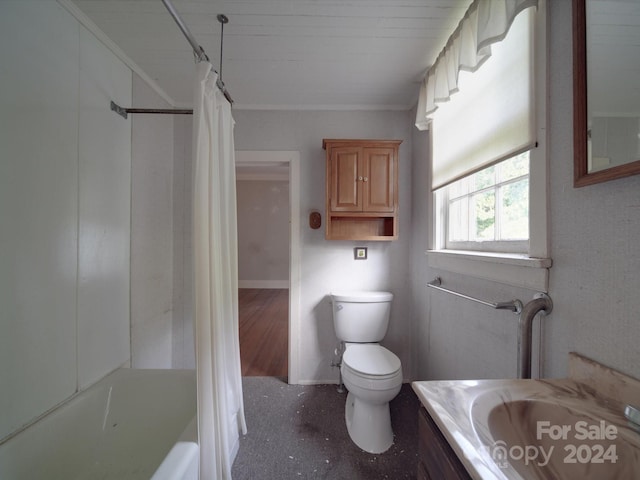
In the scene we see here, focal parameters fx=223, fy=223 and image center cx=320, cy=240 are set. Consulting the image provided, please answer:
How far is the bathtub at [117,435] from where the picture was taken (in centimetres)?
83

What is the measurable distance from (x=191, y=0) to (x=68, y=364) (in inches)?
70.4

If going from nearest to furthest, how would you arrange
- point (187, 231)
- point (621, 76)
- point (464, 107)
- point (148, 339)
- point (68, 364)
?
point (621, 76) < point (68, 364) < point (464, 107) < point (148, 339) < point (187, 231)

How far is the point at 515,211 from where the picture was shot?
39.8 inches

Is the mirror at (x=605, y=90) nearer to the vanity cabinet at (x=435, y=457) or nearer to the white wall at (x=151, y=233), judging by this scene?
the vanity cabinet at (x=435, y=457)

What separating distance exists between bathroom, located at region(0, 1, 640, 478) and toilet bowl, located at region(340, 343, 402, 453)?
1.24ft

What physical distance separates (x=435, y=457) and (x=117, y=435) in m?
1.48

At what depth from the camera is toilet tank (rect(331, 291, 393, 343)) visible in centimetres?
169

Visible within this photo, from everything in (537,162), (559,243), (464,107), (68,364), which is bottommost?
(68,364)

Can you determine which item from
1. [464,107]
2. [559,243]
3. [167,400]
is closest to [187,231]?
[167,400]

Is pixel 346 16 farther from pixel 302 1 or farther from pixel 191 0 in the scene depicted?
pixel 191 0

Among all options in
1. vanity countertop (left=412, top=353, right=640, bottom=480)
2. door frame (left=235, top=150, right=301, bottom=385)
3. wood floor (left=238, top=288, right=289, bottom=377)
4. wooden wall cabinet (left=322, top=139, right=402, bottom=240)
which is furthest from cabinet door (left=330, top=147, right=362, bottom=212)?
wood floor (left=238, top=288, right=289, bottom=377)

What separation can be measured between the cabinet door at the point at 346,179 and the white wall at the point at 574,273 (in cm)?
96

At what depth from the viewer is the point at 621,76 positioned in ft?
1.89

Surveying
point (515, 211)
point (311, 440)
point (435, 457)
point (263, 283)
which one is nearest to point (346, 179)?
point (515, 211)
